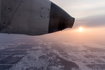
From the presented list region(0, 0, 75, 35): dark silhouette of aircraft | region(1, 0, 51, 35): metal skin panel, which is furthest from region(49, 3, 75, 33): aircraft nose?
region(1, 0, 51, 35): metal skin panel

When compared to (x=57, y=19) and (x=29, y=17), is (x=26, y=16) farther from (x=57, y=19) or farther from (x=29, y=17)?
(x=57, y=19)

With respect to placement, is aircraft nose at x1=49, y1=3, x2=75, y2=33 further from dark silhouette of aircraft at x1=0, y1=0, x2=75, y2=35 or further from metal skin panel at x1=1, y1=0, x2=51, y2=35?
metal skin panel at x1=1, y1=0, x2=51, y2=35

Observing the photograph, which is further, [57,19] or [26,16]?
[57,19]

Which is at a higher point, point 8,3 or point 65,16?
point 8,3

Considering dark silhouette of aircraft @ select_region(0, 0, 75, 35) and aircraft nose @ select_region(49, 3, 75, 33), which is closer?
→ dark silhouette of aircraft @ select_region(0, 0, 75, 35)

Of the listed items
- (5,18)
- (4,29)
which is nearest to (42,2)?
(5,18)

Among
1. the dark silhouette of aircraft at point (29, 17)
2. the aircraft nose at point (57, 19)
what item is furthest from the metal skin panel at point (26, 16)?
the aircraft nose at point (57, 19)

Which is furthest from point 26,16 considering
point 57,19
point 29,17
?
point 57,19

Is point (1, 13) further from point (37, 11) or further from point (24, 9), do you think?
point (37, 11)
